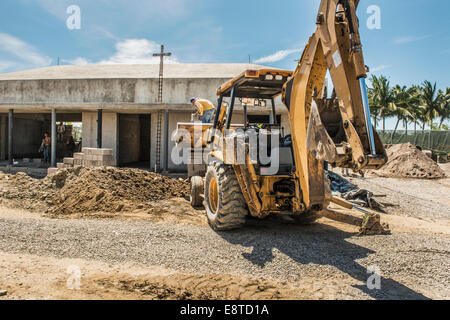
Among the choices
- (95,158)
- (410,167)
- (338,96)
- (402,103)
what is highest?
(402,103)

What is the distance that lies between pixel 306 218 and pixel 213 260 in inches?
97.5

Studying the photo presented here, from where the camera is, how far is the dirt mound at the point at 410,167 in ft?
51.5

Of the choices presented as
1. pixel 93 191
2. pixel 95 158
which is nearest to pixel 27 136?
pixel 95 158

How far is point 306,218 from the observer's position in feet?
19.8

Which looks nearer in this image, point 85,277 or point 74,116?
point 85,277

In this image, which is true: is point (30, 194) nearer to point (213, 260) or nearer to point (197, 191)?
point (197, 191)

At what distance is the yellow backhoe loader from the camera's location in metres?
3.33

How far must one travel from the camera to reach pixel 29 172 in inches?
588

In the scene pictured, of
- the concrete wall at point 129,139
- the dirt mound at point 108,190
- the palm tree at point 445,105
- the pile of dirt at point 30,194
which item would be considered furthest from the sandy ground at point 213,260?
the palm tree at point 445,105

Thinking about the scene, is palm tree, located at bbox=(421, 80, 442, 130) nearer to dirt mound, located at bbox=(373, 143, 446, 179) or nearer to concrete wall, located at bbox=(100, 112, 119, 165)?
dirt mound, located at bbox=(373, 143, 446, 179)

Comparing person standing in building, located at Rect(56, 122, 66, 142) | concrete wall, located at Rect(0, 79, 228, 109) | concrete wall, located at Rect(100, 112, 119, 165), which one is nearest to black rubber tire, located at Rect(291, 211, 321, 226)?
concrete wall, located at Rect(0, 79, 228, 109)
